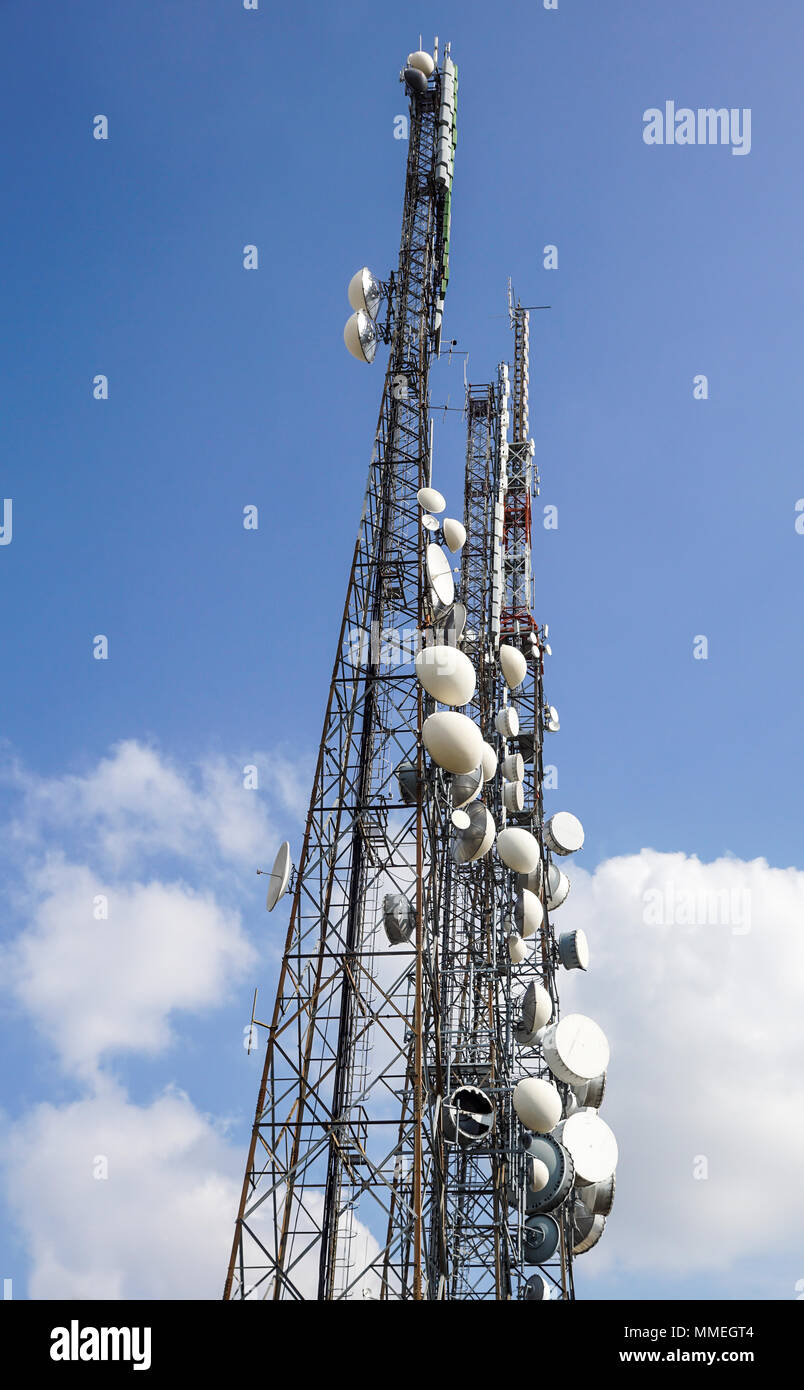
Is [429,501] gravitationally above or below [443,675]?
above

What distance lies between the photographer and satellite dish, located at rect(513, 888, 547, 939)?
36.1 m

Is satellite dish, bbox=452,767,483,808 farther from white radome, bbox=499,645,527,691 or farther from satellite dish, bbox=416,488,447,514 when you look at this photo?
white radome, bbox=499,645,527,691

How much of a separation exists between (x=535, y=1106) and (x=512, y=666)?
1577cm

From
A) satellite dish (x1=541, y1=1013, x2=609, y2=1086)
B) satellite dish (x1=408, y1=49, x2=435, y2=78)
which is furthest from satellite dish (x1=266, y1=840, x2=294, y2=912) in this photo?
satellite dish (x1=408, y1=49, x2=435, y2=78)

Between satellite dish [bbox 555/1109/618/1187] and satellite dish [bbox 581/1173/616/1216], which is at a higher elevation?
satellite dish [bbox 555/1109/618/1187]

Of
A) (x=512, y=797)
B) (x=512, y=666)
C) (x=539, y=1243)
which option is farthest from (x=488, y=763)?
(x=539, y=1243)

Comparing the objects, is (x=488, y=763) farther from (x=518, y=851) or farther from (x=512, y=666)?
(x=512, y=666)

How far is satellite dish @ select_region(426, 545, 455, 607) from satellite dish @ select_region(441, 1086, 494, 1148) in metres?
13.5

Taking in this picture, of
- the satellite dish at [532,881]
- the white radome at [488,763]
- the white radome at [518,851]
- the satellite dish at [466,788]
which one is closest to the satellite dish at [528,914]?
the satellite dish at [532,881]

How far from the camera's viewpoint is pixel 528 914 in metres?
36.1

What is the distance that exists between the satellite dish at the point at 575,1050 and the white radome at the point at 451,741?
477 inches
